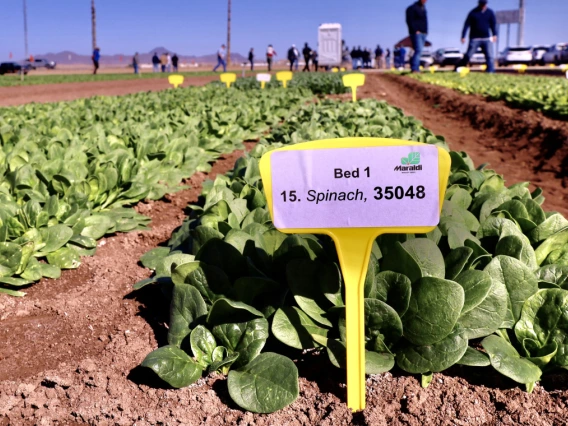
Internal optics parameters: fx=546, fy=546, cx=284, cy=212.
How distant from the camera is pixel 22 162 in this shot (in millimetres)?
4844

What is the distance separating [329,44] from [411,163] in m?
54.8

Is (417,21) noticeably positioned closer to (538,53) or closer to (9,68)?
(538,53)

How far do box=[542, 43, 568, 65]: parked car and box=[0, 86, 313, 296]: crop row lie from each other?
50.1 meters

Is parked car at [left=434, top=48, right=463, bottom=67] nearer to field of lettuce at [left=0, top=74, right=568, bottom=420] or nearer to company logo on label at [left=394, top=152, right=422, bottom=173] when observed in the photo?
field of lettuce at [left=0, top=74, right=568, bottom=420]

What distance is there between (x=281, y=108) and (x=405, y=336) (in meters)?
9.81

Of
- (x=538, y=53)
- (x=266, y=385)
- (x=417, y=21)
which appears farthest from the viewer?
(x=538, y=53)

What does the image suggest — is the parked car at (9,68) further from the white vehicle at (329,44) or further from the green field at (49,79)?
the white vehicle at (329,44)

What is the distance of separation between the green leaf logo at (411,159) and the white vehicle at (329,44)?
177 feet

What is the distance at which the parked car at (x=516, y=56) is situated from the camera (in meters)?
52.9

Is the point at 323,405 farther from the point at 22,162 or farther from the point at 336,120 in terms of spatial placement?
the point at 336,120

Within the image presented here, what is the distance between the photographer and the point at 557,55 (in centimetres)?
5131

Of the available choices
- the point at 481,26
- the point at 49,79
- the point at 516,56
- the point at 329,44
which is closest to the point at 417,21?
the point at 481,26

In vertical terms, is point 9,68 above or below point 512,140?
above

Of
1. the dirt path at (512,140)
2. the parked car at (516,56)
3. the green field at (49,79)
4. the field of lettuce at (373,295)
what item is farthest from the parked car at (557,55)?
the field of lettuce at (373,295)
